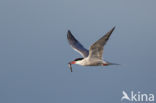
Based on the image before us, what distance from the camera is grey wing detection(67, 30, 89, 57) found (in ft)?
78.9

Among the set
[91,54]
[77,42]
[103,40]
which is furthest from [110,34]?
[77,42]

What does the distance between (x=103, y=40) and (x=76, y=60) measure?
10.8 feet

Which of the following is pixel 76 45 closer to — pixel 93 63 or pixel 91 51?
pixel 93 63

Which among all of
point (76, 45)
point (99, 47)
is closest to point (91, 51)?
point (99, 47)

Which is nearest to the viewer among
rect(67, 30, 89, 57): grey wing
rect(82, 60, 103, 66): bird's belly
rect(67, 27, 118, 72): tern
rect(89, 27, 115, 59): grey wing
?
rect(89, 27, 115, 59): grey wing

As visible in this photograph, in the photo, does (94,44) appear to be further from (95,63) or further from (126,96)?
(126,96)

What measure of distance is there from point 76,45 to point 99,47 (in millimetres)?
4248

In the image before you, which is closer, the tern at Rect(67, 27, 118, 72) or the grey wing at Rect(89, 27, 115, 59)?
the grey wing at Rect(89, 27, 115, 59)

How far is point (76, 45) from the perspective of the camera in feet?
81.7

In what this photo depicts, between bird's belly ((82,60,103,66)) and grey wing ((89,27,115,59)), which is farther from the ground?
grey wing ((89,27,115,59))

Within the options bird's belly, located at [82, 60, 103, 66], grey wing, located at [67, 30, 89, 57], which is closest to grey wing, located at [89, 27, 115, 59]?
bird's belly, located at [82, 60, 103, 66]

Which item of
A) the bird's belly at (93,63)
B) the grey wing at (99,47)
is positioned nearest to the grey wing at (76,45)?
the bird's belly at (93,63)

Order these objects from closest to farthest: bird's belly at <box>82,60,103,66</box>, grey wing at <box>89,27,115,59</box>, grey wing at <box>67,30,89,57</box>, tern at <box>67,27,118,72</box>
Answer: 1. grey wing at <box>89,27,115,59</box>
2. tern at <box>67,27,118,72</box>
3. bird's belly at <box>82,60,103,66</box>
4. grey wing at <box>67,30,89,57</box>

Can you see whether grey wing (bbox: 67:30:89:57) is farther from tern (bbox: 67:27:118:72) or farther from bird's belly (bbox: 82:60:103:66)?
bird's belly (bbox: 82:60:103:66)
